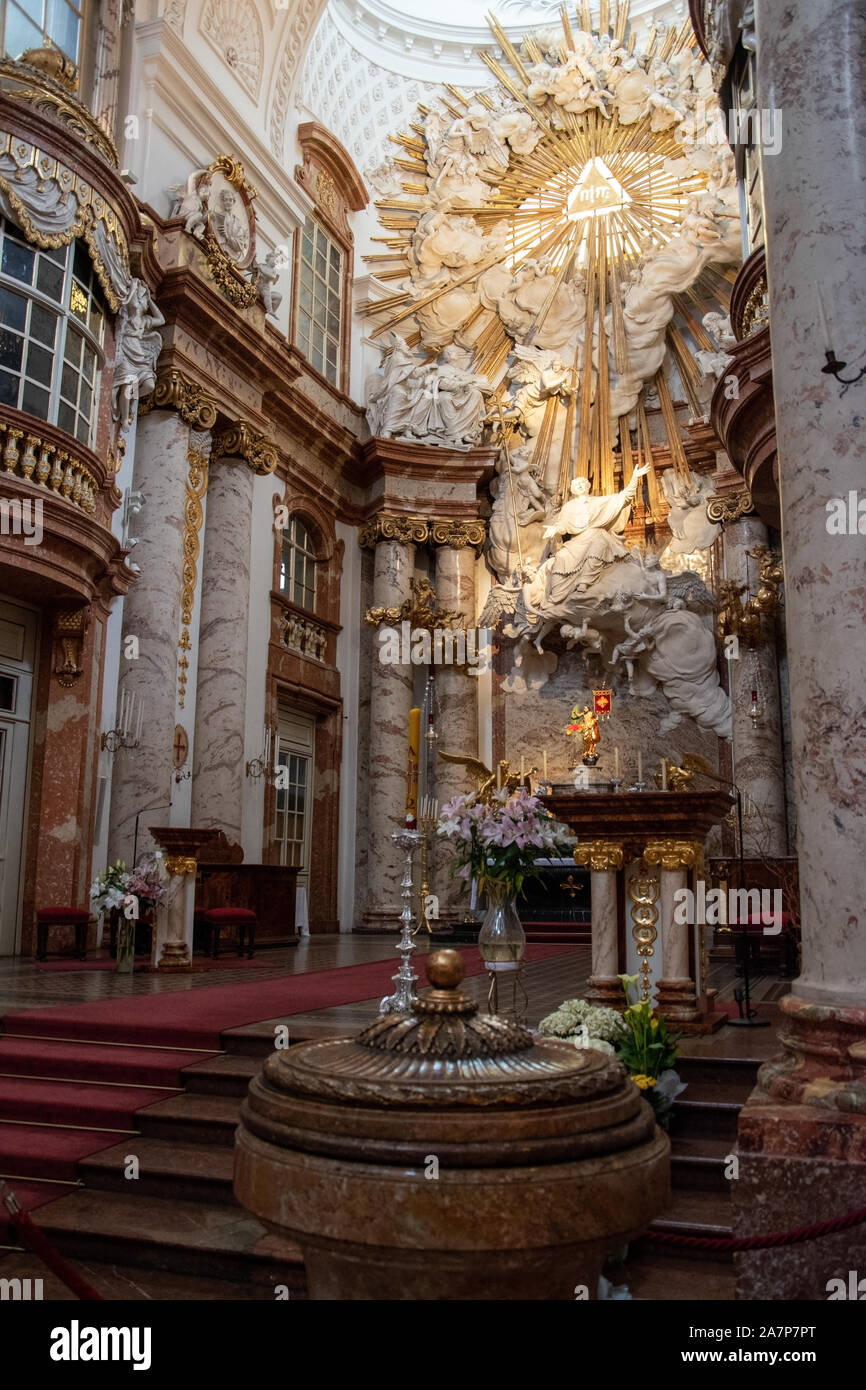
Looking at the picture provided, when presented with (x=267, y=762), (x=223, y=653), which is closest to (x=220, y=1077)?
(x=223, y=653)

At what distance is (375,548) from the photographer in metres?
16.9

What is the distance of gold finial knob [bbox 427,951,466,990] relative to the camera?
6.93 feet

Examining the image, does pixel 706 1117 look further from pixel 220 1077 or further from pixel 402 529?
pixel 402 529

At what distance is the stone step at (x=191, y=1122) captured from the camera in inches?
183

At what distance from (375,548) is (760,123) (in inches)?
510

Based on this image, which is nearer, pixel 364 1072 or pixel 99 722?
pixel 364 1072

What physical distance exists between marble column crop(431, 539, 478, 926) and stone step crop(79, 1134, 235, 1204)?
426 inches

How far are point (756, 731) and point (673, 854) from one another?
26.0ft

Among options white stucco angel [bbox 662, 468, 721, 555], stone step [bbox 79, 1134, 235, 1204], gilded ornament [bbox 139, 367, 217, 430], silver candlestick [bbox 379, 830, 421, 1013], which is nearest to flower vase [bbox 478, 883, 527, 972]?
silver candlestick [bbox 379, 830, 421, 1013]

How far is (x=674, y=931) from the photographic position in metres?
5.75

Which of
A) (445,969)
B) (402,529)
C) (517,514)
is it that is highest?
(517,514)

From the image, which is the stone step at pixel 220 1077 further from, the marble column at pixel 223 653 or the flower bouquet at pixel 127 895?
the marble column at pixel 223 653

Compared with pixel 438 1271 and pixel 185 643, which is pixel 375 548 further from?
pixel 438 1271
